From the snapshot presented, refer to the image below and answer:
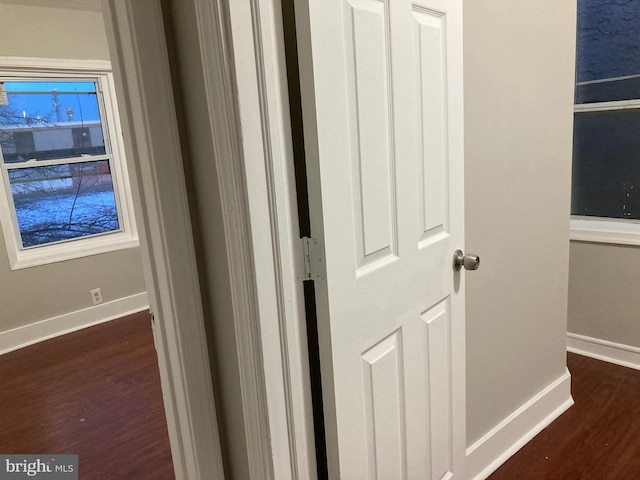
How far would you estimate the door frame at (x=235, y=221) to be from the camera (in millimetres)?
952

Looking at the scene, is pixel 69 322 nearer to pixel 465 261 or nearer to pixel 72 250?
pixel 72 250

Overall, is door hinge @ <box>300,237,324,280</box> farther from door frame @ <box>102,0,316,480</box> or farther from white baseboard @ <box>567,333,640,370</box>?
white baseboard @ <box>567,333,640,370</box>

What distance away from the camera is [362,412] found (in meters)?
1.23

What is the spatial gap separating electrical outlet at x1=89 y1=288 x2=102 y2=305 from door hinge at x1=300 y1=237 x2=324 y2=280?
10.9ft

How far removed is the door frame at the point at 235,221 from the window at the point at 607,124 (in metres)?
2.23

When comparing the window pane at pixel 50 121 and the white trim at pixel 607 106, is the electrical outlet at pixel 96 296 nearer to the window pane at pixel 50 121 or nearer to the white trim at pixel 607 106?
the window pane at pixel 50 121

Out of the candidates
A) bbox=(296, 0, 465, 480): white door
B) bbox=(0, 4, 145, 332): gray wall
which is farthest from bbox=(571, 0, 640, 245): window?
bbox=(0, 4, 145, 332): gray wall

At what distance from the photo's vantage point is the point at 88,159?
391cm

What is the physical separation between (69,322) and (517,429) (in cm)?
326

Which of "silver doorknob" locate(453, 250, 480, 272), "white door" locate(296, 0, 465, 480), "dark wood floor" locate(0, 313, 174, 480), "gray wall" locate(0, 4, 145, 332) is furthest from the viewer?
"gray wall" locate(0, 4, 145, 332)

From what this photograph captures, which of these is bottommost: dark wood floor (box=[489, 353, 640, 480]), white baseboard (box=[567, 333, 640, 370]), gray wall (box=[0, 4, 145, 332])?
dark wood floor (box=[489, 353, 640, 480])

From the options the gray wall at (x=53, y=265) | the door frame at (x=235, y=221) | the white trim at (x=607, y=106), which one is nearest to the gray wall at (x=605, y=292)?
the white trim at (x=607, y=106)

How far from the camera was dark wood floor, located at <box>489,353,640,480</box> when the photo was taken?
1886 millimetres

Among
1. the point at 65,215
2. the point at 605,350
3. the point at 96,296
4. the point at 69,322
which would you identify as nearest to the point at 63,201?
the point at 65,215
